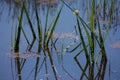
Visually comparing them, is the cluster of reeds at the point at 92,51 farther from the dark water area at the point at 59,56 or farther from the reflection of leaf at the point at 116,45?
the reflection of leaf at the point at 116,45

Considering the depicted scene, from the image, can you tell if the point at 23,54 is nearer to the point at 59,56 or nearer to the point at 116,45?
the point at 59,56

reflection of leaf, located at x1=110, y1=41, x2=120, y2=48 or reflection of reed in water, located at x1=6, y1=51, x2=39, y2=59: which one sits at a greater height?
reflection of leaf, located at x1=110, y1=41, x2=120, y2=48

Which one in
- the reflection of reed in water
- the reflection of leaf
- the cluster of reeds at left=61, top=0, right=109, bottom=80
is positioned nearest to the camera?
the cluster of reeds at left=61, top=0, right=109, bottom=80

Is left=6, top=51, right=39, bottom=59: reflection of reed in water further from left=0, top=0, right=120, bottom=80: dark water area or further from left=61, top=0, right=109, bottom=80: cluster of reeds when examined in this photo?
left=61, top=0, right=109, bottom=80: cluster of reeds

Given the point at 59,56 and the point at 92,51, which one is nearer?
the point at 92,51

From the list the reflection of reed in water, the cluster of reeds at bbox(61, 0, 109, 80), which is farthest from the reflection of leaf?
the reflection of reed in water

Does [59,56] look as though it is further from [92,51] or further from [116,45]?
[116,45]

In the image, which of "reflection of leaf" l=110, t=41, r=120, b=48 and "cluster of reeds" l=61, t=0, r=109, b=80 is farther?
"reflection of leaf" l=110, t=41, r=120, b=48

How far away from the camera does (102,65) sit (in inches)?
131

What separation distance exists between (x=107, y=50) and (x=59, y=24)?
2.94ft

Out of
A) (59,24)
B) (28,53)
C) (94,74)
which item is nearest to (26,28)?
(59,24)

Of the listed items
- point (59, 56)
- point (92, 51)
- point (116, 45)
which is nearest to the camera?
point (92, 51)

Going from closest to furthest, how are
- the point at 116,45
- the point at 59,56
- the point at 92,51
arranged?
the point at 92,51
the point at 59,56
the point at 116,45

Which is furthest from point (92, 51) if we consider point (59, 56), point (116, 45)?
point (116, 45)
